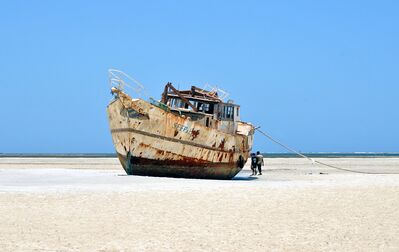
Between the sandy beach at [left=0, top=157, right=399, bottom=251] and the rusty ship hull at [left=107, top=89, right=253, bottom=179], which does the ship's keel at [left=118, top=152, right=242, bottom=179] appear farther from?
the sandy beach at [left=0, top=157, right=399, bottom=251]

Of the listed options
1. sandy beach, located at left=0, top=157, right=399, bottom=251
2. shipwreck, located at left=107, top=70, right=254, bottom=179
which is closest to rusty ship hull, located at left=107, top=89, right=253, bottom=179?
shipwreck, located at left=107, top=70, right=254, bottom=179

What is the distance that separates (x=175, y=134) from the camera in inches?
890

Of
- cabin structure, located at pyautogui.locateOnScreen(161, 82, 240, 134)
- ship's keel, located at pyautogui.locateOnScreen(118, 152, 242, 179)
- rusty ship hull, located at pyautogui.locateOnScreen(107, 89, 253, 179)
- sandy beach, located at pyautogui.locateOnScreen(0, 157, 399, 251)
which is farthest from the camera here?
cabin structure, located at pyautogui.locateOnScreen(161, 82, 240, 134)

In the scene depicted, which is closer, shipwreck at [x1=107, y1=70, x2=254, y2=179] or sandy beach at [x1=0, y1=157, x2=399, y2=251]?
sandy beach at [x1=0, y1=157, x2=399, y2=251]

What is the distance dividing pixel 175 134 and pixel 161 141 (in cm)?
62

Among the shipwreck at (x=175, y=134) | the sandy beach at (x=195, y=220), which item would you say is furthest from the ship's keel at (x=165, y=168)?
the sandy beach at (x=195, y=220)

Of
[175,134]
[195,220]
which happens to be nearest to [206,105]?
[175,134]

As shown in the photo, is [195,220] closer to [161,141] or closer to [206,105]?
[161,141]

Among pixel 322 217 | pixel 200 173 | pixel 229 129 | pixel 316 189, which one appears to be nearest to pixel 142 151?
pixel 200 173

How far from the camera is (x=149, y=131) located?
73.8 feet

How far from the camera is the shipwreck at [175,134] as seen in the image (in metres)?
22.5

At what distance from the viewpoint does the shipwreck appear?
22.5m

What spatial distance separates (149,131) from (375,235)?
13287 mm

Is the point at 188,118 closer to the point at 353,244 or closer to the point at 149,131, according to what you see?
the point at 149,131
